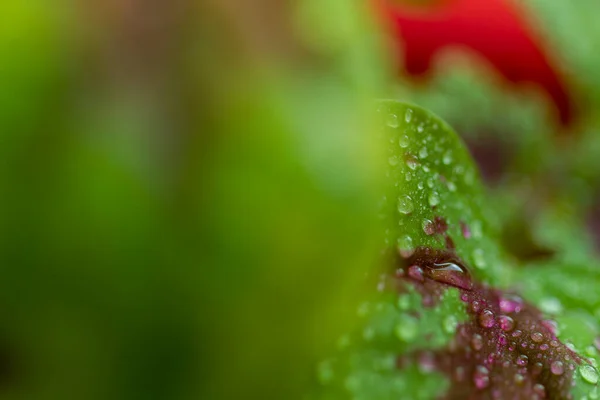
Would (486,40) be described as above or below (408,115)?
below

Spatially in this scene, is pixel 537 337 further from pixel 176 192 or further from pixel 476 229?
pixel 176 192

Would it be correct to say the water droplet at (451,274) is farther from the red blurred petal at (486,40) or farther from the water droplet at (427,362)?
the red blurred petal at (486,40)

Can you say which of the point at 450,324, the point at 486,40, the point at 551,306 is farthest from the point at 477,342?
the point at 486,40

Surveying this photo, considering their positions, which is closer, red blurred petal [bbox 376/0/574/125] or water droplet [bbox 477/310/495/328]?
water droplet [bbox 477/310/495/328]

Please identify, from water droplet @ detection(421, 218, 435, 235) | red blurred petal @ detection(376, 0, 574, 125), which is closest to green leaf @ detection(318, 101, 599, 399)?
water droplet @ detection(421, 218, 435, 235)

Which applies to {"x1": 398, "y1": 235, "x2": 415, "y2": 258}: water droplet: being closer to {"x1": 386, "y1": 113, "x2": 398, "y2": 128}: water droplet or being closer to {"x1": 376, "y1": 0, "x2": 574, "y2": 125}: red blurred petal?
{"x1": 386, "y1": 113, "x2": 398, "y2": 128}: water droplet

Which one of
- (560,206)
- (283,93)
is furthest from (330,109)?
(560,206)

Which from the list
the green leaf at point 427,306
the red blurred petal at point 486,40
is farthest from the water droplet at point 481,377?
the red blurred petal at point 486,40
